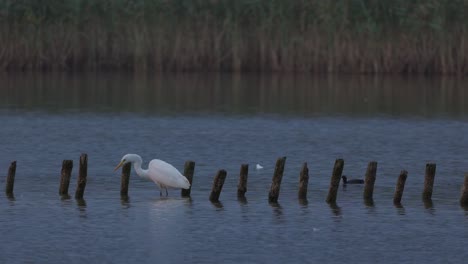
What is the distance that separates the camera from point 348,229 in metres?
20.1

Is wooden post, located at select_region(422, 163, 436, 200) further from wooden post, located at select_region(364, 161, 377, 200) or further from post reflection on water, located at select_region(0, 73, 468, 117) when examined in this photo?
A: post reflection on water, located at select_region(0, 73, 468, 117)

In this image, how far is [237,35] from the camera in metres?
49.6

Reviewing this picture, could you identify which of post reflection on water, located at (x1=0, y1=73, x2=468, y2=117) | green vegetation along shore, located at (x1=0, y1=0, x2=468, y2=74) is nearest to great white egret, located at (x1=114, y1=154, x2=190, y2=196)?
post reflection on water, located at (x1=0, y1=73, x2=468, y2=117)

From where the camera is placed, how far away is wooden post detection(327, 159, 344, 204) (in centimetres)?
2129

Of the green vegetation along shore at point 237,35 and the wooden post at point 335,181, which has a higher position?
the green vegetation along shore at point 237,35

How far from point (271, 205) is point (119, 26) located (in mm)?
29205

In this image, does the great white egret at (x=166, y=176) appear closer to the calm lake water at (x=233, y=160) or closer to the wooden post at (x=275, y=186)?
the calm lake water at (x=233, y=160)

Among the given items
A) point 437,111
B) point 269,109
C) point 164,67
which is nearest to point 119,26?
point 164,67

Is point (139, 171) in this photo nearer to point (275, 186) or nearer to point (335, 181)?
point (275, 186)

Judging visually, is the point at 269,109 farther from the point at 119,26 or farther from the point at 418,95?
the point at 119,26

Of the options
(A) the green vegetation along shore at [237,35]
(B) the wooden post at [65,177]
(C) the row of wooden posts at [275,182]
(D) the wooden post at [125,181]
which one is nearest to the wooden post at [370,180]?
(C) the row of wooden posts at [275,182]

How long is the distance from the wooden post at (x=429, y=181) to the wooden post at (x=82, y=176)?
16.7 ft

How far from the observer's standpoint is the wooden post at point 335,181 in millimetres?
21288

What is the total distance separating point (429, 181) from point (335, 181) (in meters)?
1.45
